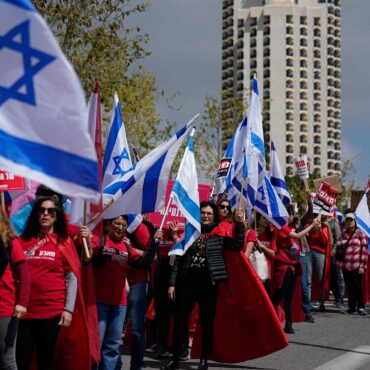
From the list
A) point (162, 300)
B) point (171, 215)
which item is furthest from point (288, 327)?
point (162, 300)

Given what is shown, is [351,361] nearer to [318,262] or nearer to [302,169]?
[302,169]

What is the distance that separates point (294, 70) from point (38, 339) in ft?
533

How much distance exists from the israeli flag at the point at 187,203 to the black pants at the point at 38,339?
8.66 ft

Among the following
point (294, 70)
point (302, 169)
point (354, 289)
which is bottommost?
point (354, 289)

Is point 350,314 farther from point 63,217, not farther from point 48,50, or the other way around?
point 48,50

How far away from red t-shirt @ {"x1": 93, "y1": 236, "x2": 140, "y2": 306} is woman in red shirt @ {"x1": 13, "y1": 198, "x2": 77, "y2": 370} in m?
0.97

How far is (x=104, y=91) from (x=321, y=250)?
7938mm

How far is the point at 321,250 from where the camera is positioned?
16438 mm

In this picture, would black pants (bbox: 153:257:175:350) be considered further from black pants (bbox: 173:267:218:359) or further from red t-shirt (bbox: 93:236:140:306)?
red t-shirt (bbox: 93:236:140:306)

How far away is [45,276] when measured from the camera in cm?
678

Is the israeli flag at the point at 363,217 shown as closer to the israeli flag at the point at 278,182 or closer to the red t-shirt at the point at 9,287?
the israeli flag at the point at 278,182

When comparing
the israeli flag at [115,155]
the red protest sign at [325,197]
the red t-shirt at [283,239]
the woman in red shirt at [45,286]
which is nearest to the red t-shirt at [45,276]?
the woman in red shirt at [45,286]

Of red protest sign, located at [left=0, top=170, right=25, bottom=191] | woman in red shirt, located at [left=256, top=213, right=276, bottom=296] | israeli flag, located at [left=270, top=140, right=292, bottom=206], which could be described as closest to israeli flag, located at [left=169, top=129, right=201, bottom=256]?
red protest sign, located at [left=0, top=170, right=25, bottom=191]

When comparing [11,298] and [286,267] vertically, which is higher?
[286,267]
